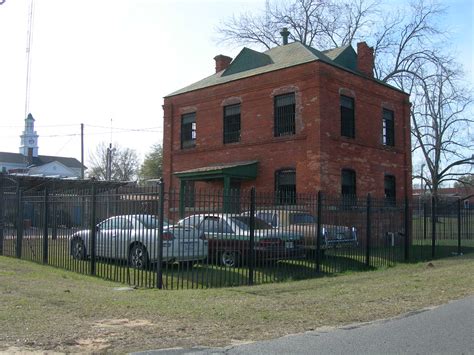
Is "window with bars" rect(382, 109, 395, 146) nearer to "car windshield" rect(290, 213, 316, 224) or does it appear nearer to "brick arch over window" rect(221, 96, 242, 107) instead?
"brick arch over window" rect(221, 96, 242, 107)

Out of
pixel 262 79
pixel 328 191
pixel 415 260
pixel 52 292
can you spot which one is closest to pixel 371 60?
pixel 262 79

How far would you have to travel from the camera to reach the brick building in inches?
837

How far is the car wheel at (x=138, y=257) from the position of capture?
1158 cm

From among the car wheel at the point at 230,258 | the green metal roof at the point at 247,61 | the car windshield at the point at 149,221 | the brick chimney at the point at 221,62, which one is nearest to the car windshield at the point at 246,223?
the car wheel at the point at 230,258

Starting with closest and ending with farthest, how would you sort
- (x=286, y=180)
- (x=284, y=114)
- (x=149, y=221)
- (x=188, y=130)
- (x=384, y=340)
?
1. (x=384, y=340)
2. (x=149, y=221)
3. (x=286, y=180)
4. (x=284, y=114)
5. (x=188, y=130)

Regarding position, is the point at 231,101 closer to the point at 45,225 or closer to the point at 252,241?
the point at 45,225

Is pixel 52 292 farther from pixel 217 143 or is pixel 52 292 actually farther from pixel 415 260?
pixel 217 143

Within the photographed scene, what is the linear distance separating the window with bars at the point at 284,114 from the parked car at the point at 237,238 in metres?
9.88

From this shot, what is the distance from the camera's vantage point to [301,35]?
43.3 m

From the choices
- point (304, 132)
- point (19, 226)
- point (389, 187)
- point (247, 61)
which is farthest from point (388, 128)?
point (19, 226)

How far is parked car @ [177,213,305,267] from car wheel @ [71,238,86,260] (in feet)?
10.5

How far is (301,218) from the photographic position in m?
13.4

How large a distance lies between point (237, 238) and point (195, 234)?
1088 millimetres

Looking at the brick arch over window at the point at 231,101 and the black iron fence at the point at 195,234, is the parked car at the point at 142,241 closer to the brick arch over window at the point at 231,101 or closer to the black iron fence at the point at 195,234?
the black iron fence at the point at 195,234
